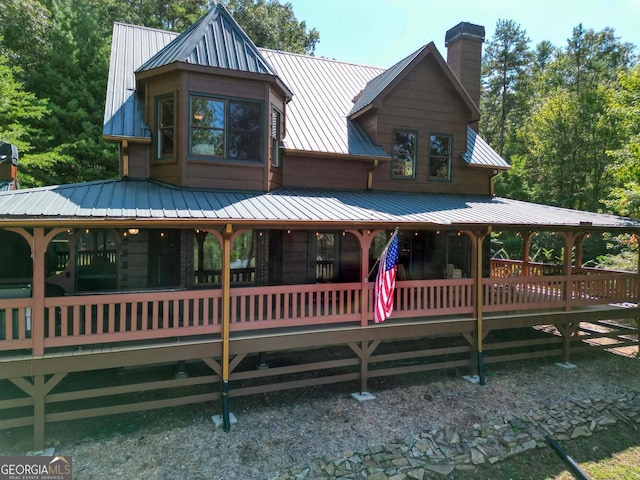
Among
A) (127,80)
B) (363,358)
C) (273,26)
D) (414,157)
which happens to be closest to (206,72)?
(127,80)

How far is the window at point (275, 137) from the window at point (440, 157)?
5189mm

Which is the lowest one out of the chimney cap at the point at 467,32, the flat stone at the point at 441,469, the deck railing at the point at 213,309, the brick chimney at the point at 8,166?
the flat stone at the point at 441,469

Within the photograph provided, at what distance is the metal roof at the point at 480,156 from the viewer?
13148 mm

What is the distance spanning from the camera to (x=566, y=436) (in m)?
7.94

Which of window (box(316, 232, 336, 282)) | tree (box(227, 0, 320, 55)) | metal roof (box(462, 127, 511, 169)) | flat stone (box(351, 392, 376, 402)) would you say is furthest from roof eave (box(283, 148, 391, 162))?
tree (box(227, 0, 320, 55))

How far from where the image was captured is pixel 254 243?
1009cm

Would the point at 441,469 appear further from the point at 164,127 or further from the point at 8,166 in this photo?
the point at 8,166

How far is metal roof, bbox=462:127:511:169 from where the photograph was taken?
13148 millimetres

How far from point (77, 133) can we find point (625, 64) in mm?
43215

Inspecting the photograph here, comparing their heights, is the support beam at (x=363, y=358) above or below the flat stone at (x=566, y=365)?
above

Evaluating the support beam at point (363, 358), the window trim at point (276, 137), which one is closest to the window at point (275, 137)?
the window trim at point (276, 137)

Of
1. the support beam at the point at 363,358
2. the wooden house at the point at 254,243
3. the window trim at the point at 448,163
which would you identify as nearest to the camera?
the wooden house at the point at 254,243

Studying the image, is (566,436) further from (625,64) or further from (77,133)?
(625,64)

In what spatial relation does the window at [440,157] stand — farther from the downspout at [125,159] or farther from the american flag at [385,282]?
the downspout at [125,159]
